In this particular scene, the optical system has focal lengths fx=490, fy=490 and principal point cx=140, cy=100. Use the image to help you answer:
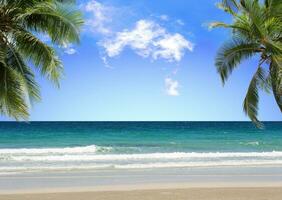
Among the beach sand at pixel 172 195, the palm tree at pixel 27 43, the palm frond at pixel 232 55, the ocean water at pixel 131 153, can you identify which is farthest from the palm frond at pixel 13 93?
the ocean water at pixel 131 153

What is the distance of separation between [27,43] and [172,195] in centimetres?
489

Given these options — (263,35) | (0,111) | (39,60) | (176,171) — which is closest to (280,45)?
(263,35)

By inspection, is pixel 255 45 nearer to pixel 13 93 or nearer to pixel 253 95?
pixel 253 95

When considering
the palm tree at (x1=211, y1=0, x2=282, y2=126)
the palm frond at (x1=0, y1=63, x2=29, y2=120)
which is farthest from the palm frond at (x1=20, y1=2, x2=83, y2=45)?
the palm tree at (x1=211, y1=0, x2=282, y2=126)

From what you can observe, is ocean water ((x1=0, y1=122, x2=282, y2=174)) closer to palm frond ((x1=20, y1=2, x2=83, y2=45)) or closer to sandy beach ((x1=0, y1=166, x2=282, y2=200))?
sandy beach ((x1=0, y1=166, x2=282, y2=200))

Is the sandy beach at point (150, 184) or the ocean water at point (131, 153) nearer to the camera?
the sandy beach at point (150, 184)

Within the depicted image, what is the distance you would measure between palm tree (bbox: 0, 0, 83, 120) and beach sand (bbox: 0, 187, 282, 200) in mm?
2298

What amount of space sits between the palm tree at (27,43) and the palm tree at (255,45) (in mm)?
3854

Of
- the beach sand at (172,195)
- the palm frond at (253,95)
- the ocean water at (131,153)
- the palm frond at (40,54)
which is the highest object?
the palm frond at (40,54)

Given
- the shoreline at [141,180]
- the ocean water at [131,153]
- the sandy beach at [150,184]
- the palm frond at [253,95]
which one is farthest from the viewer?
the ocean water at [131,153]

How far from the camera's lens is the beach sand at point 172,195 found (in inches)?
444

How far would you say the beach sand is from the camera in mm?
11281

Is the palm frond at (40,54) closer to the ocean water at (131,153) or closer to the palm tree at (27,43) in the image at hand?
the palm tree at (27,43)

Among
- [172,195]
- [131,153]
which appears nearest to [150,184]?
[172,195]
